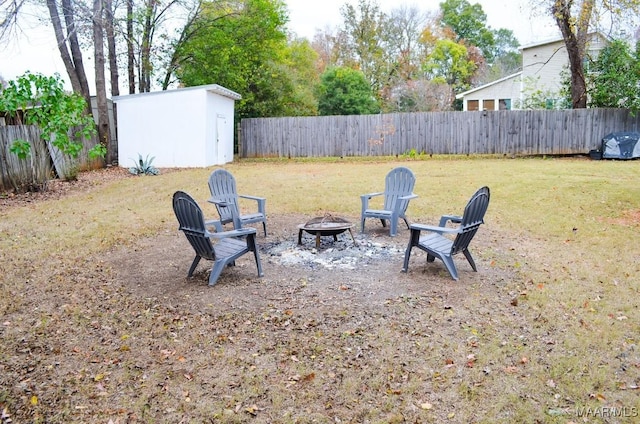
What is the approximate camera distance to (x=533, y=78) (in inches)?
Answer: 934

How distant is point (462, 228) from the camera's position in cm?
462

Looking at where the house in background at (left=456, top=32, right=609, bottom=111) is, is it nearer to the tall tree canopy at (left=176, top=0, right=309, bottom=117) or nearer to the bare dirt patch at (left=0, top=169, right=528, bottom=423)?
the tall tree canopy at (left=176, top=0, right=309, bottom=117)

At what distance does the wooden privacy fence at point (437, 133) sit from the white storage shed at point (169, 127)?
324 cm

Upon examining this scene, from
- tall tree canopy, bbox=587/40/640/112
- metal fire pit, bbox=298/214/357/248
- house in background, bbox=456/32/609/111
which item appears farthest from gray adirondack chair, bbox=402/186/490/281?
house in background, bbox=456/32/609/111

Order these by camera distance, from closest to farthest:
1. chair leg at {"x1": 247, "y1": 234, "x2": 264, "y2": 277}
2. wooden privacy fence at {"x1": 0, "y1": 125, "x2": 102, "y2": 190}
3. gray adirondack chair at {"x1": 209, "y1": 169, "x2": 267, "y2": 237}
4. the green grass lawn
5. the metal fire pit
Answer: the green grass lawn
chair leg at {"x1": 247, "y1": 234, "x2": 264, "y2": 277}
the metal fire pit
gray adirondack chair at {"x1": 209, "y1": 169, "x2": 267, "y2": 237}
wooden privacy fence at {"x1": 0, "y1": 125, "x2": 102, "y2": 190}

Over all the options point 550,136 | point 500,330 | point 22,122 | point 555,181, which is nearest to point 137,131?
point 22,122

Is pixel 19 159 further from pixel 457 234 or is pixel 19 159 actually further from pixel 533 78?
pixel 533 78

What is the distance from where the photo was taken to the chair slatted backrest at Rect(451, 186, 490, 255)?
4.62m

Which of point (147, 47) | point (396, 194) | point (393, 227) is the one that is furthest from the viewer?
point (147, 47)

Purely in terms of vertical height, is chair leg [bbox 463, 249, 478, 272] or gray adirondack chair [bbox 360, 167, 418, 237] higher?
gray adirondack chair [bbox 360, 167, 418, 237]

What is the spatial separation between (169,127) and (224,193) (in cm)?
1109

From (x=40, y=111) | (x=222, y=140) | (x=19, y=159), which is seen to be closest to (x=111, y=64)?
(x=222, y=140)

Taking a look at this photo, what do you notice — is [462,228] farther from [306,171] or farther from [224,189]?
[306,171]

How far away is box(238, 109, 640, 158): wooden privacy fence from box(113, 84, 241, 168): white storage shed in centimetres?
324
